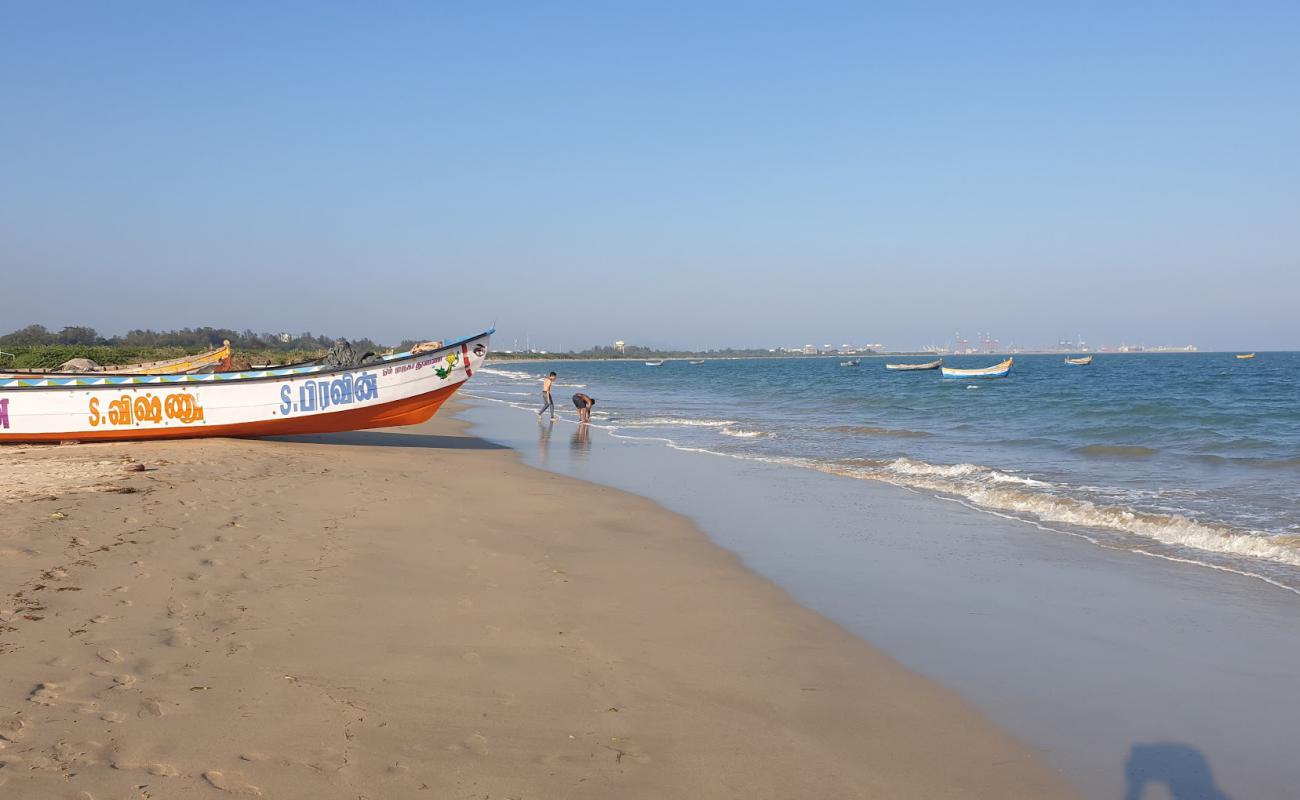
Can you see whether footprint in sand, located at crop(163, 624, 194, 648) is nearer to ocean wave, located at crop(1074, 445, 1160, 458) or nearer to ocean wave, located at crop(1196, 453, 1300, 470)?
ocean wave, located at crop(1196, 453, 1300, 470)

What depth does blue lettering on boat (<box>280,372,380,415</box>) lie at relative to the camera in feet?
47.6

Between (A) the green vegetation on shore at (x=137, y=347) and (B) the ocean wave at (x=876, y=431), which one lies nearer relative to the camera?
(B) the ocean wave at (x=876, y=431)

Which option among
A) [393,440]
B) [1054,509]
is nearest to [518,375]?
[393,440]

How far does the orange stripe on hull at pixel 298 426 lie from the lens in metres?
13.5

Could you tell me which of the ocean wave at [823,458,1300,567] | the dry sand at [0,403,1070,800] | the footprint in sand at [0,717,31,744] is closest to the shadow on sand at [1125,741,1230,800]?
the dry sand at [0,403,1070,800]

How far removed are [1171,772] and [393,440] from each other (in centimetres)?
1532

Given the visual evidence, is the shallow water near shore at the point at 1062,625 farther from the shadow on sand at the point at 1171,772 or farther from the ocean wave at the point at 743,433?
the ocean wave at the point at 743,433

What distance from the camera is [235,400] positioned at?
14172 millimetres

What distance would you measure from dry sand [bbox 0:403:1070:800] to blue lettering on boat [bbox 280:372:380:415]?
6238 millimetres

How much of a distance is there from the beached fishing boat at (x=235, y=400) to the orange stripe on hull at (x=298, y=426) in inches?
0.6

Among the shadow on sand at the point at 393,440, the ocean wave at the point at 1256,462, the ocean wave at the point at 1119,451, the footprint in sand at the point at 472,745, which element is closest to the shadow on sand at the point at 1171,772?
the footprint in sand at the point at 472,745

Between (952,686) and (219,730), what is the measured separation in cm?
384

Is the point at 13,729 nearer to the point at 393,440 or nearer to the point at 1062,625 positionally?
the point at 1062,625

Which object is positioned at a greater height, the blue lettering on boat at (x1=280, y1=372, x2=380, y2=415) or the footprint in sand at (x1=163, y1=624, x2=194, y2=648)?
the blue lettering on boat at (x1=280, y1=372, x2=380, y2=415)
